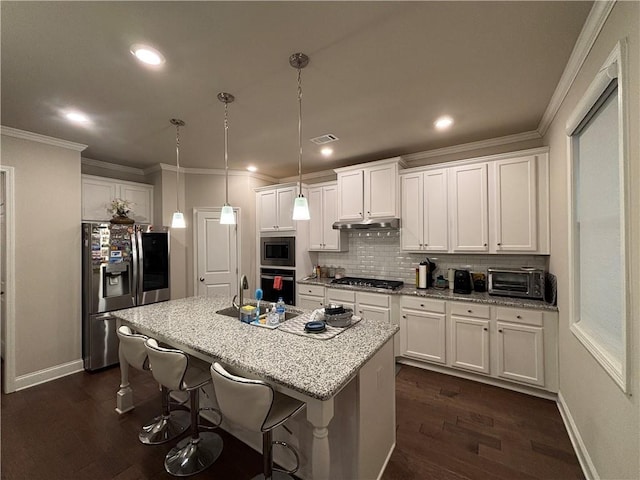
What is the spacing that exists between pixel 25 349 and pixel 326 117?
399 cm

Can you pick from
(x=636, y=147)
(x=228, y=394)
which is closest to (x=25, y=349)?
(x=228, y=394)

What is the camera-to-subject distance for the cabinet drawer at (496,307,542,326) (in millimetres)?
2566

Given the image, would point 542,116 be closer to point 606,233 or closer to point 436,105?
point 436,105

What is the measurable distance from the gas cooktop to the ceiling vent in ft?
6.19

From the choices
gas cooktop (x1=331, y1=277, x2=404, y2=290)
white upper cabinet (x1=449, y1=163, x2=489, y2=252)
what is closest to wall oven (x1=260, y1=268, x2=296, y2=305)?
gas cooktop (x1=331, y1=277, x2=404, y2=290)

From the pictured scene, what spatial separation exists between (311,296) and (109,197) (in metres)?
3.24

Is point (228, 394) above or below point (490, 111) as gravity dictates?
below

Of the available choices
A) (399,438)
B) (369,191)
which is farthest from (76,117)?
(399,438)

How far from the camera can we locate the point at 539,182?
2.76m

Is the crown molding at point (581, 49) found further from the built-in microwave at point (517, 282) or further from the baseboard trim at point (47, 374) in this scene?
the baseboard trim at point (47, 374)

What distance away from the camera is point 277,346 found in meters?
1.64

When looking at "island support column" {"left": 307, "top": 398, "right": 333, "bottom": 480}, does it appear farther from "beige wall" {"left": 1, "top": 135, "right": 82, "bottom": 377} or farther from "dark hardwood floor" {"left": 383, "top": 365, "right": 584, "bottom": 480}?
"beige wall" {"left": 1, "top": 135, "right": 82, "bottom": 377}

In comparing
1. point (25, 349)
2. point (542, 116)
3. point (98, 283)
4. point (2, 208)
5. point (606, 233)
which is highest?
point (542, 116)

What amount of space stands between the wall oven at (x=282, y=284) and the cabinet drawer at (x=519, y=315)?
264 cm
